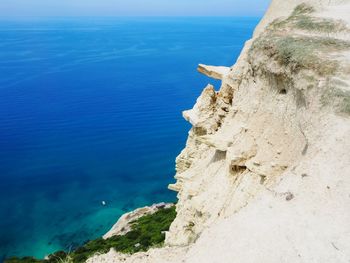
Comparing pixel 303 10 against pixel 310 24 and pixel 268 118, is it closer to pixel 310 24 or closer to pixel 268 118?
pixel 310 24

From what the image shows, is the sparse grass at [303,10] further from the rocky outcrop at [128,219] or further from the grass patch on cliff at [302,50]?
the rocky outcrop at [128,219]

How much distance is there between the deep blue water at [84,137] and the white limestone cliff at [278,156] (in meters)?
32.6

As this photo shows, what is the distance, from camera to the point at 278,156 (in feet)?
40.8

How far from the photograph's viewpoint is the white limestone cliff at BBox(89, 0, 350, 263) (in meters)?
8.06

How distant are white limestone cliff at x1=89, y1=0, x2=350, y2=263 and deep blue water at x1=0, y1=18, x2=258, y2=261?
3262 cm

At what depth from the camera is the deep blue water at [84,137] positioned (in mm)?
49062

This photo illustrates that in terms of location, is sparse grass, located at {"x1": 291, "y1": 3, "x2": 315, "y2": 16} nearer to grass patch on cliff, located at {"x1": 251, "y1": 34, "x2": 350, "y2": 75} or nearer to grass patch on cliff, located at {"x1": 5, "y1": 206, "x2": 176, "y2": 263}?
grass patch on cliff, located at {"x1": 251, "y1": 34, "x2": 350, "y2": 75}

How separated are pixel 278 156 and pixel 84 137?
3004 inches

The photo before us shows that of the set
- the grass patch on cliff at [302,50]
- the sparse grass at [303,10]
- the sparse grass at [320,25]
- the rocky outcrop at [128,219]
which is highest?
the sparse grass at [303,10]

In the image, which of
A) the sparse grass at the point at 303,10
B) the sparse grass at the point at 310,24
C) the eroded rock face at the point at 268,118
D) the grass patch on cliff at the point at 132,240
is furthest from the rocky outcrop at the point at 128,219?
the sparse grass at the point at 310,24

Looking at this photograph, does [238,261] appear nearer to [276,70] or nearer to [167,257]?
[167,257]

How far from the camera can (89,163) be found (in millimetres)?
67688

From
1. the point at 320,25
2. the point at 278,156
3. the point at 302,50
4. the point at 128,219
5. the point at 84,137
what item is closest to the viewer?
the point at 278,156

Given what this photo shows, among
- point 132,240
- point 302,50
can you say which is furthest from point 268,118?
point 132,240
